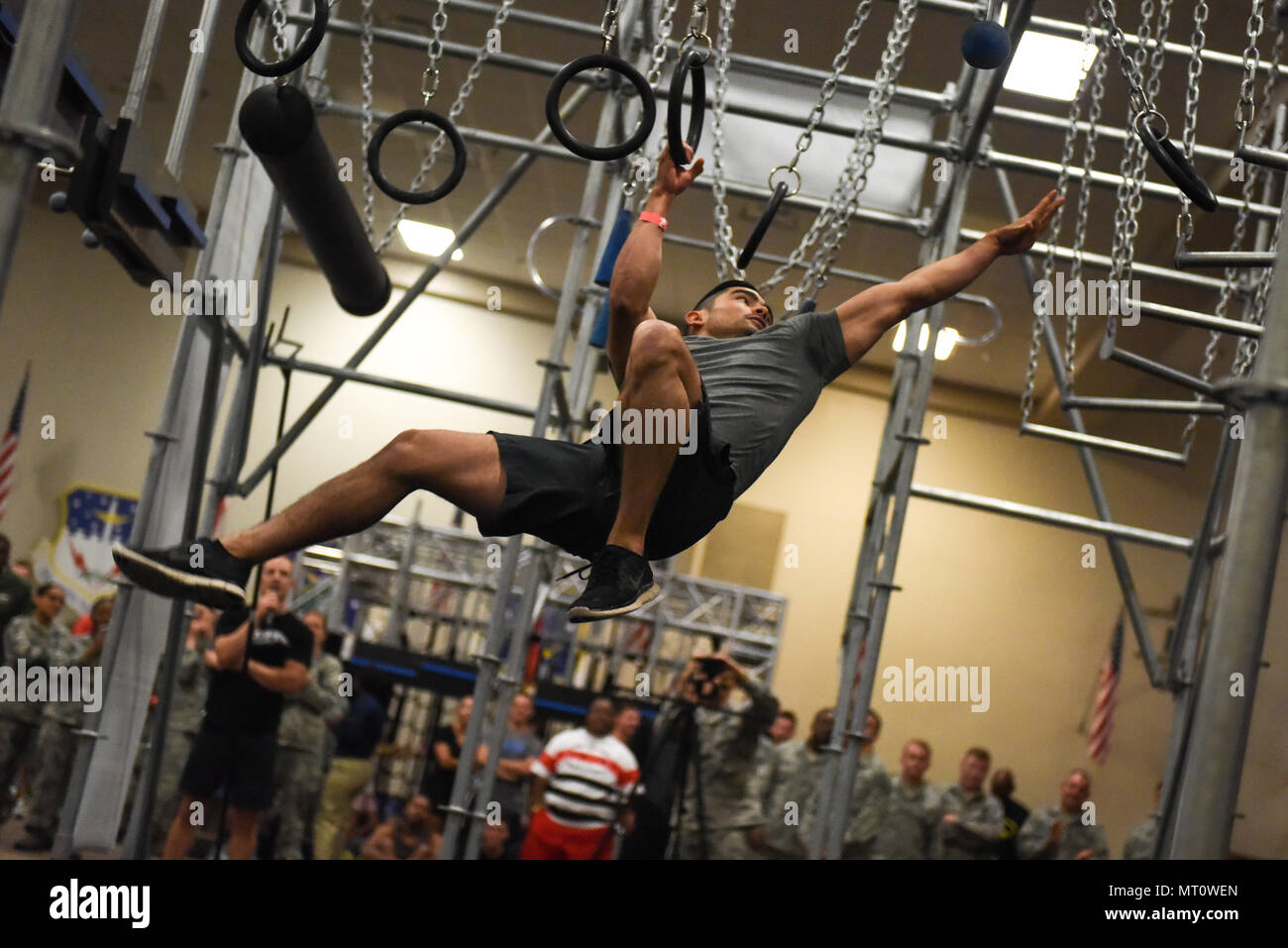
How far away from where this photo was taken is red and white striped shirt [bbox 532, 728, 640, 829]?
590 centimetres

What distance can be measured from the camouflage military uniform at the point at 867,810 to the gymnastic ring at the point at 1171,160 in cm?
427

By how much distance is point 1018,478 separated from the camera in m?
11.7

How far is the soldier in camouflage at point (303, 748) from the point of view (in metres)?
6.01

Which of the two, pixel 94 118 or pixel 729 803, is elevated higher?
pixel 94 118

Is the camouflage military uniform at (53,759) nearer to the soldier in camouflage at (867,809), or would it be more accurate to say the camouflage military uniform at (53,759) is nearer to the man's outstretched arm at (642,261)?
the soldier in camouflage at (867,809)

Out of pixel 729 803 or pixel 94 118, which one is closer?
pixel 94 118

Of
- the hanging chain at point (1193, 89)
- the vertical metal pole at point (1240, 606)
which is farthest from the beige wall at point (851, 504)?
the vertical metal pole at point (1240, 606)

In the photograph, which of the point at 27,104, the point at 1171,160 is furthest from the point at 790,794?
the point at 27,104

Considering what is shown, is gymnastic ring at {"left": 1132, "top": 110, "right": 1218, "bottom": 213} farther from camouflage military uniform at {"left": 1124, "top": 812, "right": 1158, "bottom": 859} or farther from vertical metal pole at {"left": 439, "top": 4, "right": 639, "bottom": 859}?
camouflage military uniform at {"left": 1124, "top": 812, "right": 1158, "bottom": 859}

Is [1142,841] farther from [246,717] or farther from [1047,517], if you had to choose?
[246,717]

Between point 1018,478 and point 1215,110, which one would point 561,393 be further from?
point 1018,478

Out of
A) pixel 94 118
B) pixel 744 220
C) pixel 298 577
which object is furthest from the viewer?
pixel 744 220

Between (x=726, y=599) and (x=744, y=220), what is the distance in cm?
269

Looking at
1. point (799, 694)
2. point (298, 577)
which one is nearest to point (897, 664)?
point (799, 694)
